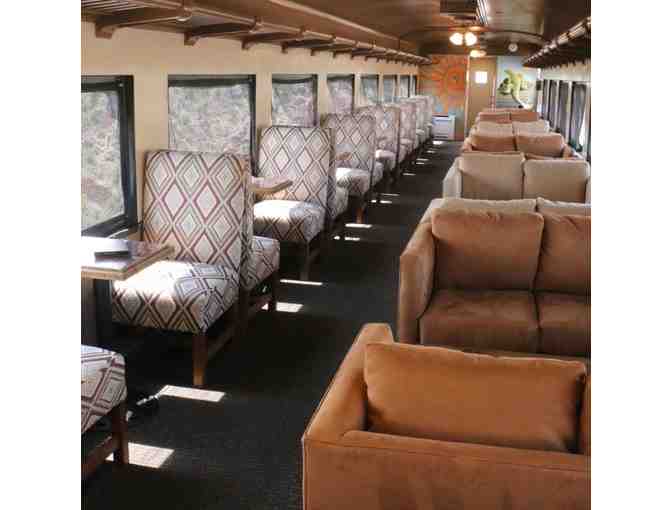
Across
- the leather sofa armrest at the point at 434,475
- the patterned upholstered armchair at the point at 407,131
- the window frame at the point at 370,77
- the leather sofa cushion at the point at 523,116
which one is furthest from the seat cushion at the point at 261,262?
the window frame at the point at 370,77

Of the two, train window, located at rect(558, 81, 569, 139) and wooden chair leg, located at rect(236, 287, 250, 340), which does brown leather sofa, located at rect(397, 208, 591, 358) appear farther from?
train window, located at rect(558, 81, 569, 139)

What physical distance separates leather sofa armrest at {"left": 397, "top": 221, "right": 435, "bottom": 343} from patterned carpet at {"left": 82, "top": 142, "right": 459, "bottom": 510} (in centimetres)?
62

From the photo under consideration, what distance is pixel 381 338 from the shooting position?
100 inches

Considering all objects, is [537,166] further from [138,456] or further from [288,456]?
[138,456]

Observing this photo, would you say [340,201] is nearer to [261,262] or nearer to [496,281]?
[261,262]

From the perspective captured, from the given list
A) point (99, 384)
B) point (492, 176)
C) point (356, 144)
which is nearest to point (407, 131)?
point (356, 144)

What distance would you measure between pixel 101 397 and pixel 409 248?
1.70 metres

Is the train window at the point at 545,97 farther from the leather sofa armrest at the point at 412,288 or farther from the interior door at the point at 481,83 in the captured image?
the leather sofa armrest at the point at 412,288

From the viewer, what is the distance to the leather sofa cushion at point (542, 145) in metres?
7.79

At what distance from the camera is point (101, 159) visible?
446cm

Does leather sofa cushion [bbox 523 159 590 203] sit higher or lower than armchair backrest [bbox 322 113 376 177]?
lower

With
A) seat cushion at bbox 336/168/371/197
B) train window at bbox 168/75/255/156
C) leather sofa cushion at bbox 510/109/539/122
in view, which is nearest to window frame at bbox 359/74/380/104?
leather sofa cushion at bbox 510/109/539/122

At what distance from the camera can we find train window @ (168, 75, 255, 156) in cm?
555
